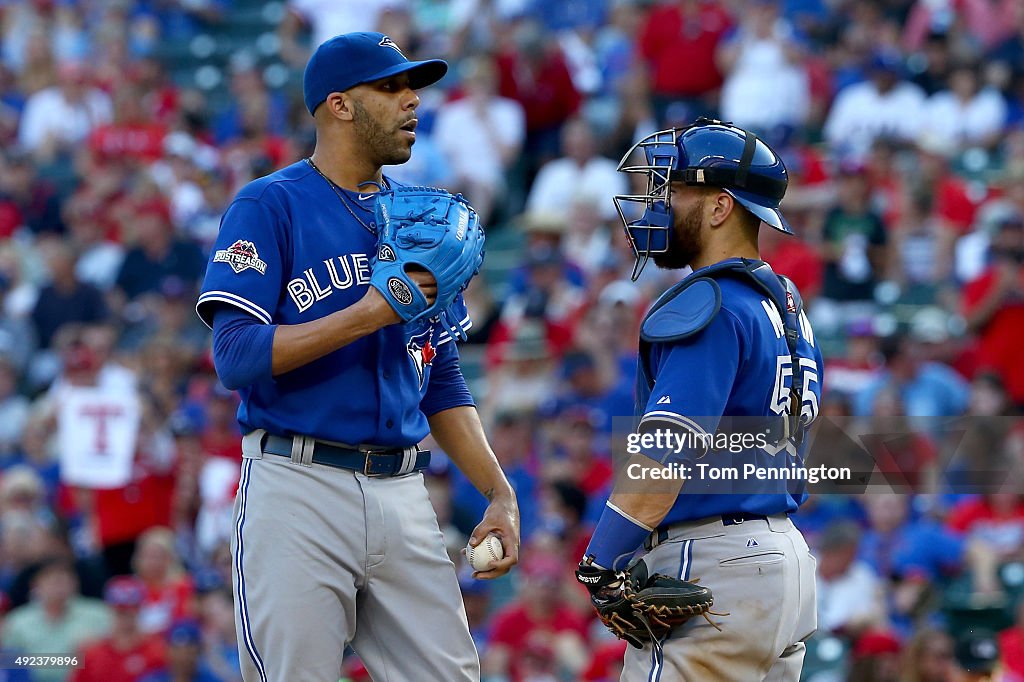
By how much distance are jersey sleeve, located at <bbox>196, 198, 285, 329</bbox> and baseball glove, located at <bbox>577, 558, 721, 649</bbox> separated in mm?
1034

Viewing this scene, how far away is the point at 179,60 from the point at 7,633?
8.27 m

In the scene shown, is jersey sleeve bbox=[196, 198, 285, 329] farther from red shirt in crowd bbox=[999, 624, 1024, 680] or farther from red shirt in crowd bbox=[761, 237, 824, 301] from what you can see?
red shirt in crowd bbox=[761, 237, 824, 301]

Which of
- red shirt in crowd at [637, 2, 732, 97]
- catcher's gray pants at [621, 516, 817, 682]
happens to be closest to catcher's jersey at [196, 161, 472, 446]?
catcher's gray pants at [621, 516, 817, 682]

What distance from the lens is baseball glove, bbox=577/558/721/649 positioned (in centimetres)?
393

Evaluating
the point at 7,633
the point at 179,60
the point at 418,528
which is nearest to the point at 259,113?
the point at 179,60

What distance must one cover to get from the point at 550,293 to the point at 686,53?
3.03 meters

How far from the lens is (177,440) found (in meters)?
10.4

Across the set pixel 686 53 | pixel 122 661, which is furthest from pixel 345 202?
pixel 686 53

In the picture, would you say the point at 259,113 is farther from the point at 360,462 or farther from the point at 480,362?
the point at 360,462

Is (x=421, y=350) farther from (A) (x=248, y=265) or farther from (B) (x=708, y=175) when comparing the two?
(B) (x=708, y=175)

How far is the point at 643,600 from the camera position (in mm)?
3930

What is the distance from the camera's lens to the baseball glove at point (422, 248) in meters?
3.94

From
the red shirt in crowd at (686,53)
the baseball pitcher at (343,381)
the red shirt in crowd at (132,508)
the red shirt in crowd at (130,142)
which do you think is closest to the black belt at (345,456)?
the baseball pitcher at (343,381)

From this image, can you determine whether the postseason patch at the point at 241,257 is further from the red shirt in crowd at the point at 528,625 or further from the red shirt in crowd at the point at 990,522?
the red shirt in crowd at the point at 990,522
